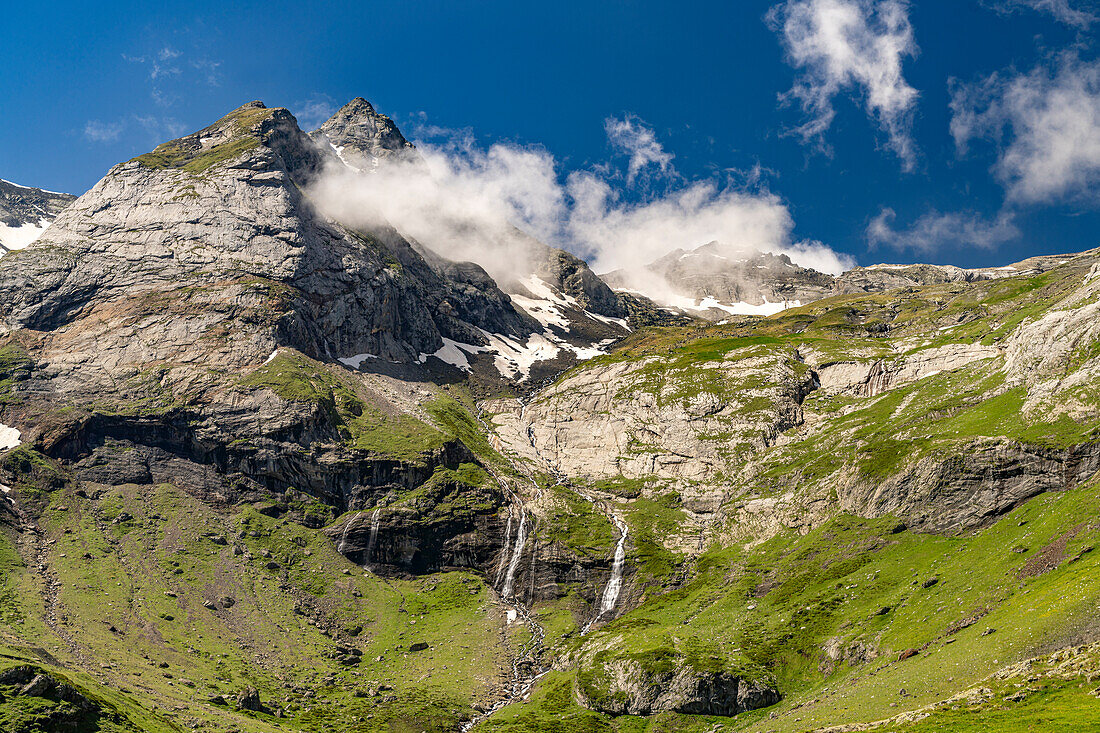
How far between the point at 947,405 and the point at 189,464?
631 ft

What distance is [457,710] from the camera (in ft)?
395

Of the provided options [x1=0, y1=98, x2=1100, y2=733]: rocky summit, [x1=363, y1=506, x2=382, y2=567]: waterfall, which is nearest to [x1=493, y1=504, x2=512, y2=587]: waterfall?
[x1=0, y1=98, x2=1100, y2=733]: rocky summit

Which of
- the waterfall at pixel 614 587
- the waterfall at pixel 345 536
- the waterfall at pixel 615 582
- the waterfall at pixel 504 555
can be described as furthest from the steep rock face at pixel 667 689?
the waterfall at pixel 345 536

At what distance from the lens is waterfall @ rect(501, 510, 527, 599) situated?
574 feet

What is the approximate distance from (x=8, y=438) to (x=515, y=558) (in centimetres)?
13709

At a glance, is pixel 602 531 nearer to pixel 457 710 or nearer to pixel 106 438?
pixel 457 710

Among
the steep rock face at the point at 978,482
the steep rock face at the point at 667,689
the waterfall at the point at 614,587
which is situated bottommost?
the steep rock face at the point at 667,689

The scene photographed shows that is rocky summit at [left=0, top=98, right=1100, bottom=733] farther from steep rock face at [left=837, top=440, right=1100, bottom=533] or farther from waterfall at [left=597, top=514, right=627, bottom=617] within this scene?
waterfall at [left=597, top=514, right=627, bottom=617]

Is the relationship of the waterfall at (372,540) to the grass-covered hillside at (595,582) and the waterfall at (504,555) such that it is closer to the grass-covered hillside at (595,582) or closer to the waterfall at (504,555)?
the grass-covered hillside at (595,582)

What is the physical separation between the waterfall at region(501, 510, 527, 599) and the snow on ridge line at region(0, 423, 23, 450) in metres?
130

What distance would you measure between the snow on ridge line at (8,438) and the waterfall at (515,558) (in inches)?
5128

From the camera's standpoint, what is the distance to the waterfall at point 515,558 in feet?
574

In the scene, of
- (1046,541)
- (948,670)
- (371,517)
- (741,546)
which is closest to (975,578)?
(1046,541)

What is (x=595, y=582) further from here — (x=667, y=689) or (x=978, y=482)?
(x=978, y=482)
